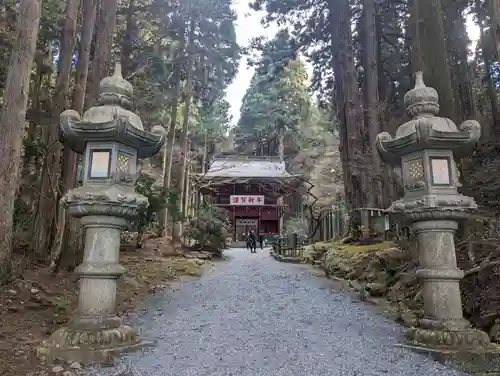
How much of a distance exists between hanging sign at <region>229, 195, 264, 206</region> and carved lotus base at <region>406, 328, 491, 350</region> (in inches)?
853

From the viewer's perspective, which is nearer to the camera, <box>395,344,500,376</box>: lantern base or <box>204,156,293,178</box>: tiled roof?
<box>395,344,500,376</box>: lantern base

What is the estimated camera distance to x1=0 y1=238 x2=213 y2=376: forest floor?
11.4ft

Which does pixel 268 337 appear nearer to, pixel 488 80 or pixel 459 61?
pixel 459 61

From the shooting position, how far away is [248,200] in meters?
25.5

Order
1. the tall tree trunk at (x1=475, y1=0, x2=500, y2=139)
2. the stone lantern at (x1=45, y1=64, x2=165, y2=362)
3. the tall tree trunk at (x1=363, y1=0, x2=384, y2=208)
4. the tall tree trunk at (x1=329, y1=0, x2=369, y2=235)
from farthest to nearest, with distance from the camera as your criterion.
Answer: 1. the tall tree trunk at (x1=475, y1=0, x2=500, y2=139)
2. the tall tree trunk at (x1=329, y1=0, x2=369, y2=235)
3. the tall tree trunk at (x1=363, y1=0, x2=384, y2=208)
4. the stone lantern at (x1=45, y1=64, x2=165, y2=362)

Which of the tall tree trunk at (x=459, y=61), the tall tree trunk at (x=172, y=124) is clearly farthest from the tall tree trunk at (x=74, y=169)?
the tall tree trunk at (x=459, y=61)

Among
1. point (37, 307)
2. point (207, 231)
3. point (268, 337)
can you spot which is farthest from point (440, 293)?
point (207, 231)

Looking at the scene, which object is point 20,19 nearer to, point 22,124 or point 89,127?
point 22,124

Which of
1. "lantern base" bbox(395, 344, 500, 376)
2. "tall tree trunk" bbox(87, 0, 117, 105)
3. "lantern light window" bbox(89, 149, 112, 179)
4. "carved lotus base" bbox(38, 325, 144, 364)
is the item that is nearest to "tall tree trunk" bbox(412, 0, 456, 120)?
"lantern base" bbox(395, 344, 500, 376)

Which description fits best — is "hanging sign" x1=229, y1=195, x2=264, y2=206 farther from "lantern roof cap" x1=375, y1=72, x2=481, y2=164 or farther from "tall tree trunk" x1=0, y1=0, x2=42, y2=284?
"lantern roof cap" x1=375, y1=72, x2=481, y2=164

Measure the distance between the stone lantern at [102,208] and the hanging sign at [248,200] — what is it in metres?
21.4

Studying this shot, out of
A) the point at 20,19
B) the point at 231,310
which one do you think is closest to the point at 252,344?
the point at 231,310

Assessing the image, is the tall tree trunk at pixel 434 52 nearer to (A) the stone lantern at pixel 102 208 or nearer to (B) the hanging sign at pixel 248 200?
(A) the stone lantern at pixel 102 208

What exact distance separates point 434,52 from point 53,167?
7109 mm
